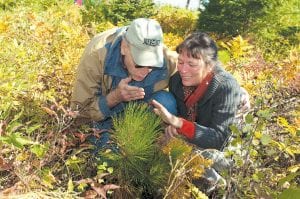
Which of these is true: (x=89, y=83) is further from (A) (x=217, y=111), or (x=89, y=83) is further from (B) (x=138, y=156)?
(A) (x=217, y=111)

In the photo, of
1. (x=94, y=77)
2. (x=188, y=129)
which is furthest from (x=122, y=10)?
(x=188, y=129)

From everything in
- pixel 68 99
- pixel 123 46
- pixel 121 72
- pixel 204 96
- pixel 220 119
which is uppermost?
pixel 123 46

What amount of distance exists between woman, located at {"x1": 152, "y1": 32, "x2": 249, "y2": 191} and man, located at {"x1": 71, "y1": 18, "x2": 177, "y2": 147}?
15 cm

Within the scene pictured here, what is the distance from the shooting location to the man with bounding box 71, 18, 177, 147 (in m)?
2.76

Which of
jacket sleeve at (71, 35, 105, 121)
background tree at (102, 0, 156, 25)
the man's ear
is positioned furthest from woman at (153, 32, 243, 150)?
background tree at (102, 0, 156, 25)

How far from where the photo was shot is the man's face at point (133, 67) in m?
2.83

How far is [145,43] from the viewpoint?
2736 mm

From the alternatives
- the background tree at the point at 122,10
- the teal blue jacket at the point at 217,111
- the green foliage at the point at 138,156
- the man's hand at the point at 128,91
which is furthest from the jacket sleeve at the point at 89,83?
the background tree at the point at 122,10

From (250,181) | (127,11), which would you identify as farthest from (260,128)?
(127,11)

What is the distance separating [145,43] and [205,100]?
0.53 m

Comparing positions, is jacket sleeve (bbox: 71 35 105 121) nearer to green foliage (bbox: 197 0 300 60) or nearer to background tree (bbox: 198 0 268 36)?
green foliage (bbox: 197 0 300 60)

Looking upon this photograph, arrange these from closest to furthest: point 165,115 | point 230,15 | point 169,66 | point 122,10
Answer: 1. point 165,115
2. point 169,66
3. point 122,10
4. point 230,15

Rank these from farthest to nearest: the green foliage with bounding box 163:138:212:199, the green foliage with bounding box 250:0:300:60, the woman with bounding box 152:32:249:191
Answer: the green foliage with bounding box 250:0:300:60
the woman with bounding box 152:32:249:191
the green foliage with bounding box 163:138:212:199

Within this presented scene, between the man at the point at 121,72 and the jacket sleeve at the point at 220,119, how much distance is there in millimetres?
323
